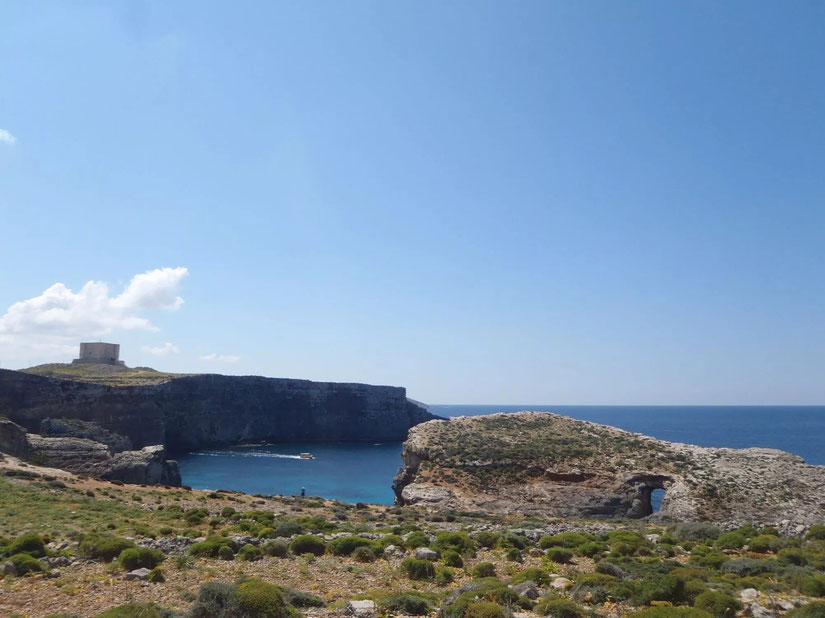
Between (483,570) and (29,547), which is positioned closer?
(483,570)

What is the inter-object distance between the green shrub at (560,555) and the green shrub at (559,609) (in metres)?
5.48

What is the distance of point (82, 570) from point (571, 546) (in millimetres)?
14645

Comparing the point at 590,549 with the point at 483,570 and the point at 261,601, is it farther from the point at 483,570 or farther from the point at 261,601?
the point at 261,601

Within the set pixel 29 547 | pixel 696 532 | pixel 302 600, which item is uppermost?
pixel 302 600

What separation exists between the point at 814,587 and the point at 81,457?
5311 centimetres

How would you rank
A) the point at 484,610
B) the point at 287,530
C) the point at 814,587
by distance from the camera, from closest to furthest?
the point at 484,610 → the point at 814,587 → the point at 287,530

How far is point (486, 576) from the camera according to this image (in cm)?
1371

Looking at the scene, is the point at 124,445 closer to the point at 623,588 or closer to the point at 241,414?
the point at 241,414

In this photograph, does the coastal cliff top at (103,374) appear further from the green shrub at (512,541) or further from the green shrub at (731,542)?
the green shrub at (731,542)

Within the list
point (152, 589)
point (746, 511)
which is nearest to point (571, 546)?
point (152, 589)

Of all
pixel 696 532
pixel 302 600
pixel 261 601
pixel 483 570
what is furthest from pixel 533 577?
pixel 696 532

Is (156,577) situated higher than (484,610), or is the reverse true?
(484,610)

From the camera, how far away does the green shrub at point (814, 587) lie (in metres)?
11.6

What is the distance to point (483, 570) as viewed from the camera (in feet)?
45.7
